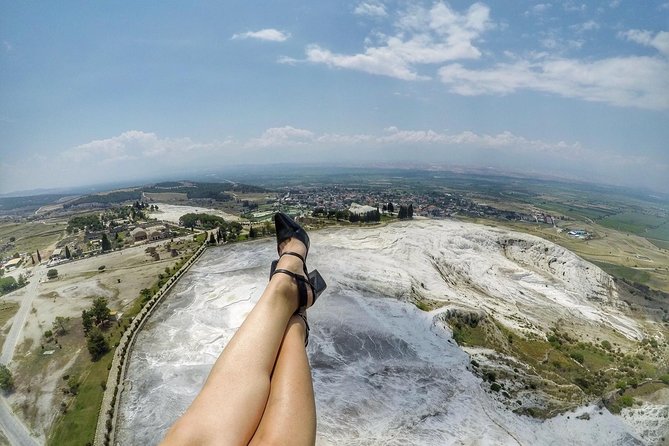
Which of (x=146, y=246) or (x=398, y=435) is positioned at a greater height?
(x=146, y=246)

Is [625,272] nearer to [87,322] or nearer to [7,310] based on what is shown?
[87,322]

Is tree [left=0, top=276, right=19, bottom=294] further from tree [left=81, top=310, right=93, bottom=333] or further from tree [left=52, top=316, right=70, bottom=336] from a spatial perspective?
tree [left=81, top=310, right=93, bottom=333]

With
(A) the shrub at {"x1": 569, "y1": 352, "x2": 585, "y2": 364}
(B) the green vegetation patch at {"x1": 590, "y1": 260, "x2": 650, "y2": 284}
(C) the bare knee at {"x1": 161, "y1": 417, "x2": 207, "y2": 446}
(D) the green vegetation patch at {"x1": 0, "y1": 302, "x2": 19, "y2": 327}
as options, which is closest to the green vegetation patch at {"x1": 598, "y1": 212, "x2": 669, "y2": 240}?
(B) the green vegetation patch at {"x1": 590, "y1": 260, "x2": 650, "y2": 284}

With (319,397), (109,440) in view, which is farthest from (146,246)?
(319,397)

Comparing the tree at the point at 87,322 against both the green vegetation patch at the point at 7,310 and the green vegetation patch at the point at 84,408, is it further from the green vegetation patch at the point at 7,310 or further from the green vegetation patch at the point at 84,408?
the green vegetation patch at the point at 7,310

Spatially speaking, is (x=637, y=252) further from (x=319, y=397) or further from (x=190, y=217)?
(x=190, y=217)

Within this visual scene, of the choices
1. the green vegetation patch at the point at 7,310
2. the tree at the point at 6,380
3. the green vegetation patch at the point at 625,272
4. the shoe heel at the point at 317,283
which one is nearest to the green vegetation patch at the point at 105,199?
the green vegetation patch at the point at 7,310
